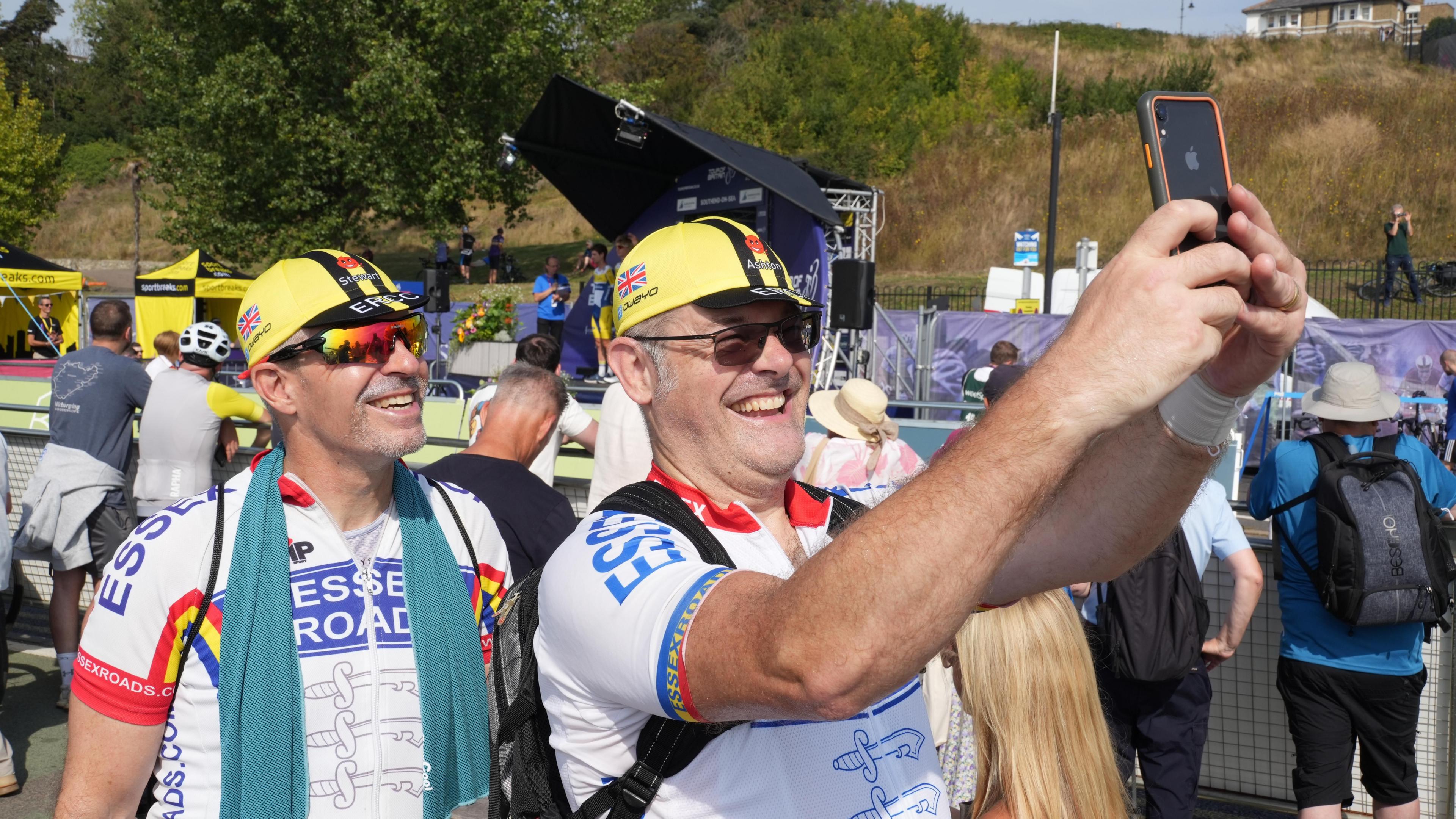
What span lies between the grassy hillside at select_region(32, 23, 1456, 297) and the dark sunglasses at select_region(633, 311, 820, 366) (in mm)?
29383

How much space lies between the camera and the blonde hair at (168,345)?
26.1ft

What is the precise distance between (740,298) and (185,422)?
16.8ft

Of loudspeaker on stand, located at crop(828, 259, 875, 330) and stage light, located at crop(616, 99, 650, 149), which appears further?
stage light, located at crop(616, 99, 650, 149)

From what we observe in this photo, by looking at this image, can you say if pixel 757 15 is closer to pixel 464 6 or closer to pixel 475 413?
pixel 464 6

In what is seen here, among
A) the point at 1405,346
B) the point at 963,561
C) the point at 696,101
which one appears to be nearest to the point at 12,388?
the point at 963,561

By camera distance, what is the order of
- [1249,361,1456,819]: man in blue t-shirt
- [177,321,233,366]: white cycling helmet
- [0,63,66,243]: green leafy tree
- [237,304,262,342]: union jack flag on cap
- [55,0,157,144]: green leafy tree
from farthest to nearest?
[55,0,157,144]: green leafy tree → [0,63,66,243]: green leafy tree → [177,321,233,366]: white cycling helmet → [1249,361,1456,819]: man in blue t-shirt → [237,304,262,342]: union jack flag on cap

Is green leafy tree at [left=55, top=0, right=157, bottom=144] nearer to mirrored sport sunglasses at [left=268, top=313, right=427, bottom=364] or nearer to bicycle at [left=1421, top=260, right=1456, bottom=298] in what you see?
bicycle at [left=1421, top=260, right=1456, bottom=298]

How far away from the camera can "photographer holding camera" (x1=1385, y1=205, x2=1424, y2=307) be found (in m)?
21.9

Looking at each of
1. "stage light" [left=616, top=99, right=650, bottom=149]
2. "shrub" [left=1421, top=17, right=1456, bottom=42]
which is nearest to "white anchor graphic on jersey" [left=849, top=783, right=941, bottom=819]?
"stage light" [left=616, top=99, right=650, bottom=149]

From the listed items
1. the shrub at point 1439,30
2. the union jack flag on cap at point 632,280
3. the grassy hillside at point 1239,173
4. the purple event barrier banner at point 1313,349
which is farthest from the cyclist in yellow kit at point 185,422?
the shrub at point 1439,30

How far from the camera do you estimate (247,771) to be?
2.18 metres

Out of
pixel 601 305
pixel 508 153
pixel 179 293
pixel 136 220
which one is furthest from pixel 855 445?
pixel 136 220

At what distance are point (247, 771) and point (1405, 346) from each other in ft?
51.0

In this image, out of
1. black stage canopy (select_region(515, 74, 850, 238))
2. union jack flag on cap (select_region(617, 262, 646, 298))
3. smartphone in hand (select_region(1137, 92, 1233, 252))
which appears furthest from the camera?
black stage canopy (select_region(515, 74, 850, 238))
